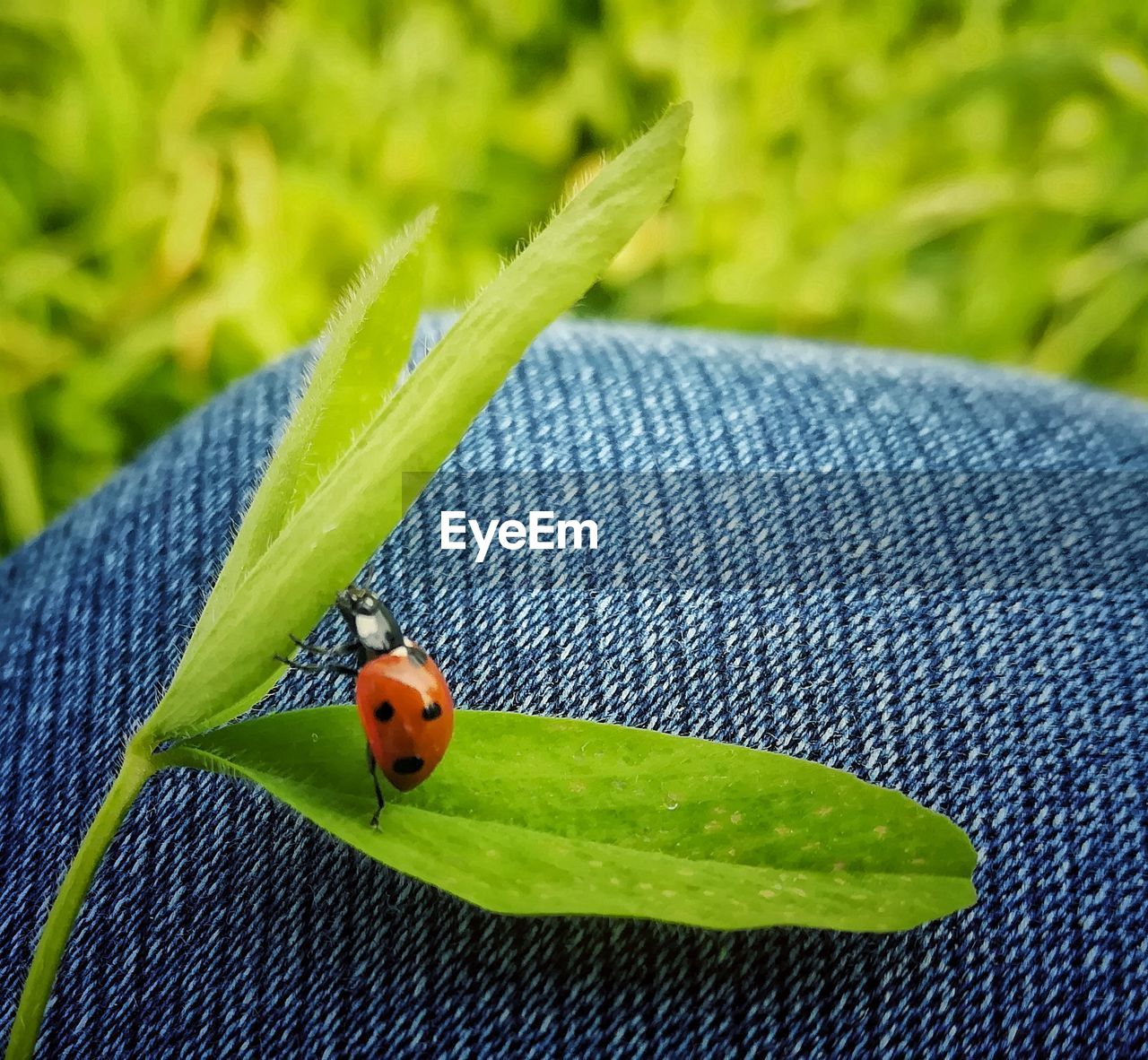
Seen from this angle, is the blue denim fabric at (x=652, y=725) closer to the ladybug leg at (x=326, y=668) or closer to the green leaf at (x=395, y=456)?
the ladybug leg at (x=326, y=668)

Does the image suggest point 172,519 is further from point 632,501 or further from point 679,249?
point 679,249

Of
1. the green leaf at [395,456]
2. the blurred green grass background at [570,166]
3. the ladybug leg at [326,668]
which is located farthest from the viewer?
the blurred green grass background at [570,166]

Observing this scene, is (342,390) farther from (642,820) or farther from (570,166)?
(570,166)

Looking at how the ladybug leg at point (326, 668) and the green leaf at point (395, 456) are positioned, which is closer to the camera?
the green leaf at point (395, 456)

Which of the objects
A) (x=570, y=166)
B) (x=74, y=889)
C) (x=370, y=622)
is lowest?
(x=74, y=889)

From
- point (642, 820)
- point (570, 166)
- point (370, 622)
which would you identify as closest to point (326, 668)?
point (370, 622)
